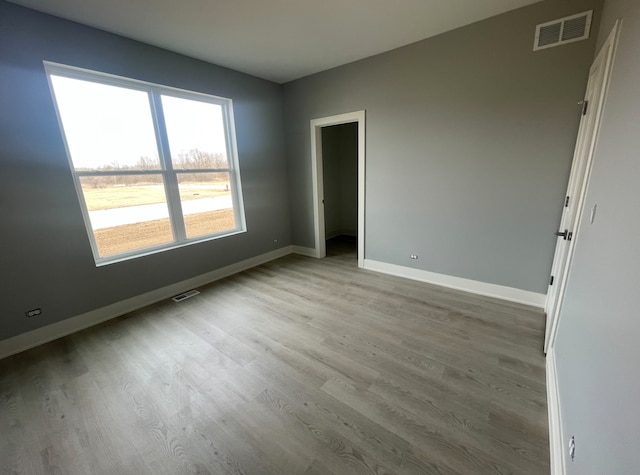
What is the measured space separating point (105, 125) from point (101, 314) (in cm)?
196

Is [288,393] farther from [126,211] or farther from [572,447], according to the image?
[126,211]

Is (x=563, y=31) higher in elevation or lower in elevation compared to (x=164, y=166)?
higher

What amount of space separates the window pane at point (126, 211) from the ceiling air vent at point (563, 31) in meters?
4.06

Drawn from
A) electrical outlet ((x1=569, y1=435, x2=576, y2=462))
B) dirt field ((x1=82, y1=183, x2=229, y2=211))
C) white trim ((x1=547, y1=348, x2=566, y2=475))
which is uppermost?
dirt field ((x1=82, y1=183, x2=229, y2=211))

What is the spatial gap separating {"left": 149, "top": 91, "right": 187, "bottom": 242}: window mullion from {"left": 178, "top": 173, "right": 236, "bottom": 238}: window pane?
0.22 feet

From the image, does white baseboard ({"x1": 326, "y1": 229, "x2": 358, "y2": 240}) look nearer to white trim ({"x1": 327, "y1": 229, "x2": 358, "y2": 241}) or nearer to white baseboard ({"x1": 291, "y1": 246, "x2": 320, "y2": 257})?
white trim ({"x1": 327, "y1": 229, "x2": 358, "y2": 241})

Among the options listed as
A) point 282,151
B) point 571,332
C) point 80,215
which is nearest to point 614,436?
point 571,332

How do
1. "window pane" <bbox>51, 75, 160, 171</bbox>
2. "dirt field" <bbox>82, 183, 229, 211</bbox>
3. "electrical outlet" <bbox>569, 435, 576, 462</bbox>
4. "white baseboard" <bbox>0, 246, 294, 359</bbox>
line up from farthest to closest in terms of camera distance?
"dirt field" <bbox>82, 183, 229, 211</bbox>, "window pane" <bbox>51, 75, 160, 171</bbox>, "white baseboard" <bbox>0, 246, 294, 359</bbox>, "electrical outlet" <bbox>569, 435, 576, 462</bbox>

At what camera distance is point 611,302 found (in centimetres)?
90

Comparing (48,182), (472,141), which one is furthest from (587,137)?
(48,182)

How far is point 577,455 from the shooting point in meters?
1.00

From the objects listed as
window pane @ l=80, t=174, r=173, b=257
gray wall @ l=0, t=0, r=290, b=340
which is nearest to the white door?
gray wall @ l=0, t=0, r=290, b=340

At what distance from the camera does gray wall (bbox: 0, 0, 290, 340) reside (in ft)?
6.73

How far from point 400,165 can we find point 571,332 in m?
2.34
